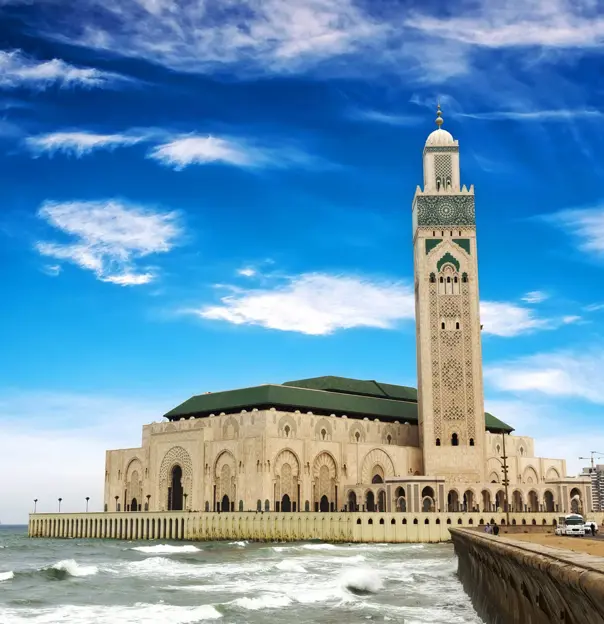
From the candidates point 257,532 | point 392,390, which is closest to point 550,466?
point 392,390

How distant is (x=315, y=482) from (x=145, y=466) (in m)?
18.9

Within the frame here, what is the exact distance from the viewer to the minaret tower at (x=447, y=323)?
273 feet

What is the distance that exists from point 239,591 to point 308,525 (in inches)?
1676

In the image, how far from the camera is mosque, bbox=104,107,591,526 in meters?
81.4

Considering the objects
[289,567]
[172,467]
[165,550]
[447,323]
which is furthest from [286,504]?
[289,567]

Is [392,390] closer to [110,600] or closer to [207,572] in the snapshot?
[207,572]

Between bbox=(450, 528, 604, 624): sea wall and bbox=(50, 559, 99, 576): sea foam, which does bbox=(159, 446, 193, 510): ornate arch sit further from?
bbox=(450, 528, 604, 624): sea wall

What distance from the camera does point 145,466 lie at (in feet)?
301

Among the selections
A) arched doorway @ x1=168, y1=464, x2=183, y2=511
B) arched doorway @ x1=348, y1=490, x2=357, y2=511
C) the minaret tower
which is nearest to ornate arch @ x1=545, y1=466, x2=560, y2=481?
the minaret tower

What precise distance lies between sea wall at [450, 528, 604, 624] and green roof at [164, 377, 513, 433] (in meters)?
66.6

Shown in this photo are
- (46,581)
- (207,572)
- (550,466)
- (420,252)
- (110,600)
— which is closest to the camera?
(110,600)

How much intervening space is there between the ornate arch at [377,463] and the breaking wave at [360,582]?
55.9m

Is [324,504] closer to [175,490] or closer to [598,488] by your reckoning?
[175,490]

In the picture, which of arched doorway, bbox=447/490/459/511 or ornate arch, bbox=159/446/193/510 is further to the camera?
ornate arch, bbox=159/446/193/510
